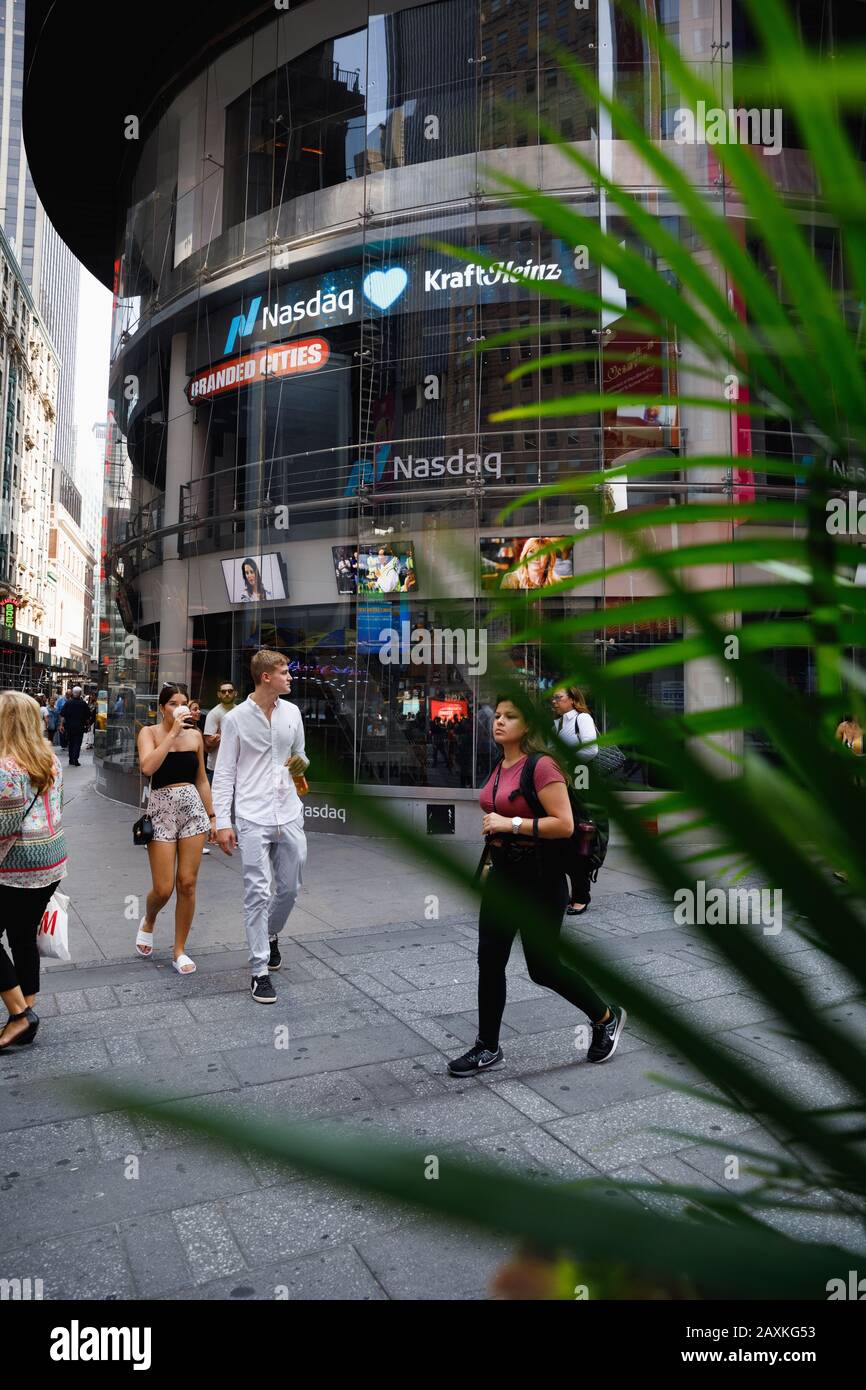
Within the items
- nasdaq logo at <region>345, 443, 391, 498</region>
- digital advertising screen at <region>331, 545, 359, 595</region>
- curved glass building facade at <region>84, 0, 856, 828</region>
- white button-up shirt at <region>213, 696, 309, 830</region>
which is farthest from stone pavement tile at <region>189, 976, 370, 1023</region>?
nasdaq logo at <region>345, 443, 391, 498</region>

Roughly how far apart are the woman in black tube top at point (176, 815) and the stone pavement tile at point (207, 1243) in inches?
115

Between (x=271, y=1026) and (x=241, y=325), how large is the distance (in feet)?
45.3

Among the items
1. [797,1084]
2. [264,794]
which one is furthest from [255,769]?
[797,1084]

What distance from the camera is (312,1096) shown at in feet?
13.7

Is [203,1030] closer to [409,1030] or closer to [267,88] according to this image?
[409,1030]

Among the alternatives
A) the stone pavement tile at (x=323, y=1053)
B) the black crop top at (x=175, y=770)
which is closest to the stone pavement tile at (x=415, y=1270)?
the stone pavement tile at (x=323, y=1053)

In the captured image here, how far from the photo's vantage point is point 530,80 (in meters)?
12.2

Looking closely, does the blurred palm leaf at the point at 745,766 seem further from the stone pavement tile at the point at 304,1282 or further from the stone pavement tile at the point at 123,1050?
the stone pavement tile at the point at 123,1050

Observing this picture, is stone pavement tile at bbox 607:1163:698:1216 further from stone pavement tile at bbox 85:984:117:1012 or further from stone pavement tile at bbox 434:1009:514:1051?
stone pavement tile at bbox 85:984:117:1012

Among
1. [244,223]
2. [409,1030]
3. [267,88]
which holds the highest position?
[267,88]

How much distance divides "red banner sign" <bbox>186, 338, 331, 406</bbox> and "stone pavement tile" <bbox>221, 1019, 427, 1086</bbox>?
12.3 meters
